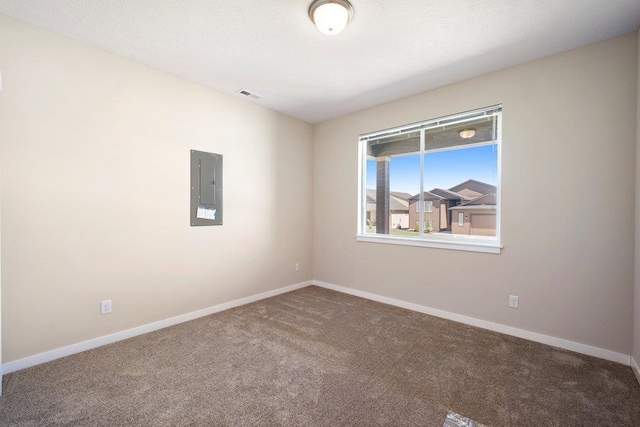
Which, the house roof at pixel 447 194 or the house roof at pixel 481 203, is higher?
the house roof at pixel 447 194

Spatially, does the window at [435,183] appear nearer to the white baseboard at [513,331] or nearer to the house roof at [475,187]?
the house roof at [475,187]

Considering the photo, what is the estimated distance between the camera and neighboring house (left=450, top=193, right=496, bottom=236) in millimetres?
3043

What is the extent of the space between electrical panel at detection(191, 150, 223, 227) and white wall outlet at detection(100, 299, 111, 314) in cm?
102

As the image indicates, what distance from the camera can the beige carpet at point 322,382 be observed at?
5.50 feet

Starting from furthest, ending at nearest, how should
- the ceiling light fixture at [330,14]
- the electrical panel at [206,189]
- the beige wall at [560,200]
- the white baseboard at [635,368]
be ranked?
the electrical panel at [206,189]
the beige wall at [560,200]
the white baseboard at [635,368]
the ceiling light fixture at [330,14]

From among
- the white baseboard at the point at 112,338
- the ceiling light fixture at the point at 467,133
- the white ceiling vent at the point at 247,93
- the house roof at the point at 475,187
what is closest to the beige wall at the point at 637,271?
the house roof at the point at 475,187

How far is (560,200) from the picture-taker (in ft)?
8.26

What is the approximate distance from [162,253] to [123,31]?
197 centimetres

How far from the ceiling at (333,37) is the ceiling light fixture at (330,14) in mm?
67

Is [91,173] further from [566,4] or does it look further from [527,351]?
[527,351]

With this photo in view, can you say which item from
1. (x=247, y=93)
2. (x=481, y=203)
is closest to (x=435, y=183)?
(x=481, y=203)

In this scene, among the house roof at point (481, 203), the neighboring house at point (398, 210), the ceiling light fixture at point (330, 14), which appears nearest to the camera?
the ceiling light fixture at point (330, 14)

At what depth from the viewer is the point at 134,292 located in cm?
272

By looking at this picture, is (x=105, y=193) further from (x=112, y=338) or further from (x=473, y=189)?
(x=473, y=189)
